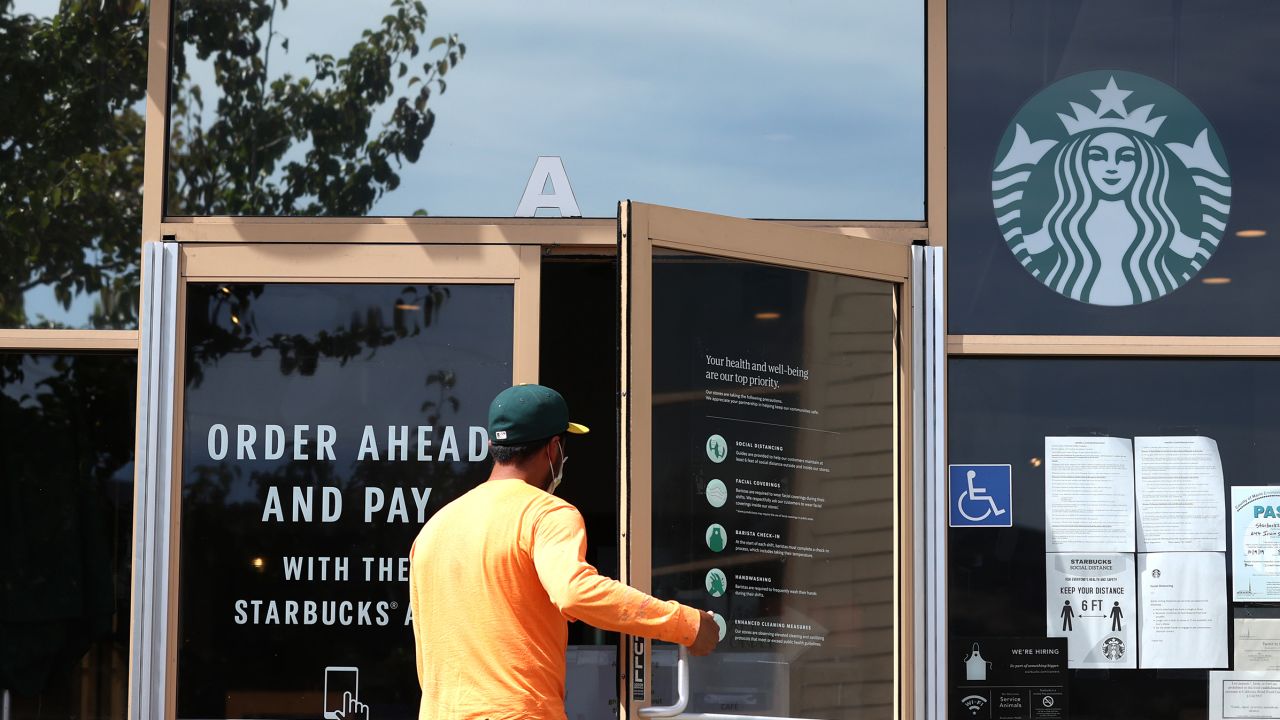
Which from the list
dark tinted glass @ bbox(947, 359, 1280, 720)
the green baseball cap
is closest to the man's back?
the green baseball cap

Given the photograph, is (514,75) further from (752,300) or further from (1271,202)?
(1271,202)

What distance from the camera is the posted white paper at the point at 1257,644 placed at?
14.9 feet

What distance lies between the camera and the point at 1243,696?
4520 millimetres

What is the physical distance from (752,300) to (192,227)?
179 cm

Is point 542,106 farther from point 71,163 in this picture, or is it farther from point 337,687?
point 337,687

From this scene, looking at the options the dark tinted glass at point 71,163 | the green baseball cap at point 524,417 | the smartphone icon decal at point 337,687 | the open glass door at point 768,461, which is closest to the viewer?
the green baseball cap at point 524,417

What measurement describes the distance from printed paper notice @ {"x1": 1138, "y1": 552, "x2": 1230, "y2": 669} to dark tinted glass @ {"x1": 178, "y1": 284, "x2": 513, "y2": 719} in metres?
2.08

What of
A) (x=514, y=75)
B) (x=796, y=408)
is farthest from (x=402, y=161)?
(x=796, y=408)

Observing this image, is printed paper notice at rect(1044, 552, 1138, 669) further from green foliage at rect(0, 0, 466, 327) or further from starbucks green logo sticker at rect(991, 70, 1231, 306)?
green foliage at rect(0, 0, 466, 327)

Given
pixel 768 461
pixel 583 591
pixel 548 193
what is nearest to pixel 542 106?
pixel 548 193

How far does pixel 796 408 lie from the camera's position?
169 inches

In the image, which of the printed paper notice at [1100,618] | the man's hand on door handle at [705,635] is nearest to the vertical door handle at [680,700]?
the man's hand on door handle at [705,635]

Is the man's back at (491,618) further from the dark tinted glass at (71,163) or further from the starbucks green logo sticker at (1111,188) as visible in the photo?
the starbucks green logo sticker at (1111,188)

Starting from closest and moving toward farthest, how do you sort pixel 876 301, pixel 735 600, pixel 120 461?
pixel 735 600 → pixel 876 301 → pixel 120 461
